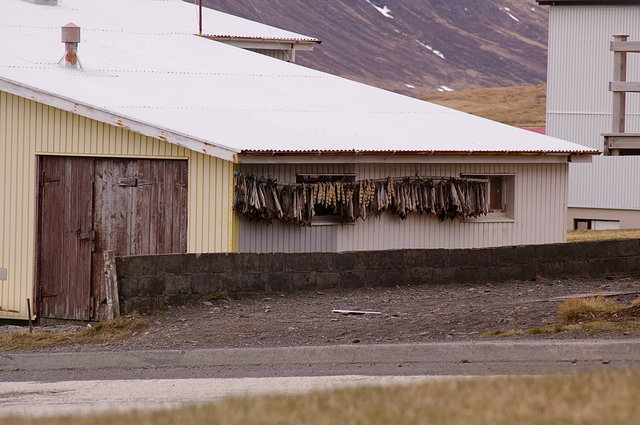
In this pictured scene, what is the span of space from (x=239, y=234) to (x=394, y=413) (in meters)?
9.74

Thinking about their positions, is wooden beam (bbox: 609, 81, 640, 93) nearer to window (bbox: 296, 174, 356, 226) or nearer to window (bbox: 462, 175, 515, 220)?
window (bbox: 462, 175, 515, 220)

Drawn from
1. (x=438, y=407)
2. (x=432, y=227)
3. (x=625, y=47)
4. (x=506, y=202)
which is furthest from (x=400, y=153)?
(x=438, y=407)

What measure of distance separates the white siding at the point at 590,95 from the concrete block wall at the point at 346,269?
2000 cm

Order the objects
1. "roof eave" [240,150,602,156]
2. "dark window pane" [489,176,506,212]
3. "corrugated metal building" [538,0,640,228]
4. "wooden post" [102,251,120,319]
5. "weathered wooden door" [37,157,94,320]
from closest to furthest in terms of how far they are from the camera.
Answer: "wooden post" [102,251,120,319], "roof eave" [240,150,602,156], "weathered wooden door" [37,157,94,320], "dark window pane" [489,176,506,212], "corrugated metal building" [538,0,640,228]

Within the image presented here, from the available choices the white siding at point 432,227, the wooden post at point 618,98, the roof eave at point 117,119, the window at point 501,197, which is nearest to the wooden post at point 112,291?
the roof eave at point 117,119

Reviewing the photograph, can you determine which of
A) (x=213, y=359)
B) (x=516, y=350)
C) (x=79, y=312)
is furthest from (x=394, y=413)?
(x=79, y=312)

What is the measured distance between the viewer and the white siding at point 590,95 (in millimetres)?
38781

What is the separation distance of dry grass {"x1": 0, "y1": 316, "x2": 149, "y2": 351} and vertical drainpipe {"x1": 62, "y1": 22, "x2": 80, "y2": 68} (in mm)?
7354

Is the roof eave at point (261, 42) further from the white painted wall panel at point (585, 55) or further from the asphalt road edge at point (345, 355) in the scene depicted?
the asphalt road edge at point (345, 355)

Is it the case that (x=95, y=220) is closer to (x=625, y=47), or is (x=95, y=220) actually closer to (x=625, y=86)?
(x=625, y=86)

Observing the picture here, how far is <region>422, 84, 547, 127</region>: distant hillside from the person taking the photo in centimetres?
11275

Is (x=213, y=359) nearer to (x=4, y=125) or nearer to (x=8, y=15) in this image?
Result: (x=4, y=125)

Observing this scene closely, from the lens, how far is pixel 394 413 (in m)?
7.43

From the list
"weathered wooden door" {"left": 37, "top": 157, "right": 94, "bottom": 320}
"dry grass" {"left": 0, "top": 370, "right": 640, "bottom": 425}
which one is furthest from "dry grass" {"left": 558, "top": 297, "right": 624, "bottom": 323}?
"weathered wooden door" {"left": 37, "top": 157, "right": 94, "bottom": 320}
